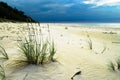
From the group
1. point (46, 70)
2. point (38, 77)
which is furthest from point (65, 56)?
point (38, 77)

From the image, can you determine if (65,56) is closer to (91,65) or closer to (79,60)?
(79,60)

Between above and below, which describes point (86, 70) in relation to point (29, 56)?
below

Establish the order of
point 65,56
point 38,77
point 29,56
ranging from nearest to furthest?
point 38,77 < point 29,56 < point 65,56

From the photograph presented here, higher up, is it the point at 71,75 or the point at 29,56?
the point at 29,56

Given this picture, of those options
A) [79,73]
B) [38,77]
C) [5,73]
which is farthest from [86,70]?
[5,73]

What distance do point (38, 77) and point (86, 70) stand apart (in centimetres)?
78

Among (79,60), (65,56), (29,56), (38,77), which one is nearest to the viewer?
(38,77)

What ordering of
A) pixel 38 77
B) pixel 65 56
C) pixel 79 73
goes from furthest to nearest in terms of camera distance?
pixel 65 56 → pixel 79 73 → pixel 38 77

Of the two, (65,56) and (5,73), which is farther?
(65,56)

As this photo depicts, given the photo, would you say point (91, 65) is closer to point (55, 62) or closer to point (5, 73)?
point (55, 62)

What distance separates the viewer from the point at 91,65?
3.45 m

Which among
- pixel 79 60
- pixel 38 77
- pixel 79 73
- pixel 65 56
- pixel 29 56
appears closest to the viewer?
pixel 38 77

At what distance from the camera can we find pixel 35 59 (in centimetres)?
334

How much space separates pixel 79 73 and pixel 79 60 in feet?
2.33
